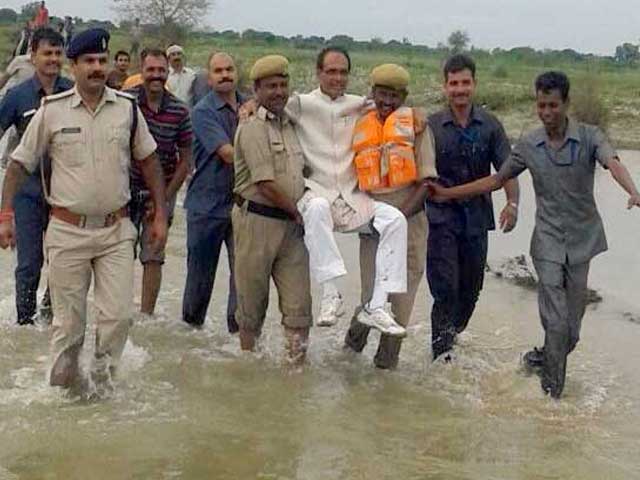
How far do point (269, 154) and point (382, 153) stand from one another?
2.13 feet

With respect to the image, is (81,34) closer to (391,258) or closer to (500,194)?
(391,258)

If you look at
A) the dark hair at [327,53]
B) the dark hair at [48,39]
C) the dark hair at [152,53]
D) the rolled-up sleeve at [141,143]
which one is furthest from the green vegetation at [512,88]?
the rolled-up sleeve at [141,143]

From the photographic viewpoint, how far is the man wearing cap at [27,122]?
786 cm

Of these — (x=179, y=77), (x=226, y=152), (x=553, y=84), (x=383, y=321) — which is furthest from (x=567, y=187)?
(x=179, y=77)

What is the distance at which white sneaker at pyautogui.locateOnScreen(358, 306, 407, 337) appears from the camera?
22.4 feet

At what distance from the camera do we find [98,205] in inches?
255

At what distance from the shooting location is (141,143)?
6676 millimetres

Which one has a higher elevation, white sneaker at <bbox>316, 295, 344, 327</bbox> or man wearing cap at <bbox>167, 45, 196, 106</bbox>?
man wearing cap at <bbox>167, 45, 196, 106</bbox>

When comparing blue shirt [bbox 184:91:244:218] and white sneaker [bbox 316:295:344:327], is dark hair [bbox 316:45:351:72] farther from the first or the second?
white sneaker [bbox 316:295:344:327]

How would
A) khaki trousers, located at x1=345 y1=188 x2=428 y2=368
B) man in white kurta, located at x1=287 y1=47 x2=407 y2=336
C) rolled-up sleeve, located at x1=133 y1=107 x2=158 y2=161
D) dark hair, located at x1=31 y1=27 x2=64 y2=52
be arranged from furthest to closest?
dark hair, located at x1=31 y1=27 x2=64 y2=52 < khaki trousers, located at x1=345 y1=188 x2=428 y2=368 < man in white kurta, located at x1=287 y1=47 x2=407 y2=336 < rolled-up sleeve, located at x1=133 y1=107 x2=158 y2=161

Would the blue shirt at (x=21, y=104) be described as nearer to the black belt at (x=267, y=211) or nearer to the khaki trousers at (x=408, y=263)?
the black belt at (x=267, y=211)

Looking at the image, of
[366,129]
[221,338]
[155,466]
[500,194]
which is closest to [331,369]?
[221,338]

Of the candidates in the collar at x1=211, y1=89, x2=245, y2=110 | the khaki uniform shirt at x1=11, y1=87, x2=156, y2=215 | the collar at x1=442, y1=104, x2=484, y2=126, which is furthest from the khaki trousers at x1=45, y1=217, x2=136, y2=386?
the collar at x1=442, y1=104, x2=484, y2=126

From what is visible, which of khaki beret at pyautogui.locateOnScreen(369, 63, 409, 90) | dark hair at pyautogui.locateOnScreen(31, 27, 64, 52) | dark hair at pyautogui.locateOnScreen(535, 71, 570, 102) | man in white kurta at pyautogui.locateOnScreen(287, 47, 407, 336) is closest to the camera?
dark hair at pyautogui.locateOnScreen(535, 71, 570, 102)
